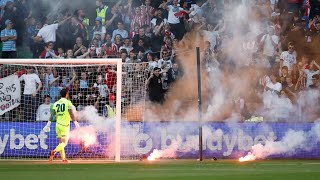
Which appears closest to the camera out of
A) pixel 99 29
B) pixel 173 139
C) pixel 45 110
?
pixel 173 139

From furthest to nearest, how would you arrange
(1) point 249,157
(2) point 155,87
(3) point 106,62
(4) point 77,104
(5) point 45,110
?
(2) point 155,87
(4) point 77,104
(5) point 45,110
(1) point 249,157
(3) point 106,62

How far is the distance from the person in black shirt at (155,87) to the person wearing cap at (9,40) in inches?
171

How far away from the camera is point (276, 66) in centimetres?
1983

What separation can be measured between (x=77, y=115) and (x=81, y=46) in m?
2.37

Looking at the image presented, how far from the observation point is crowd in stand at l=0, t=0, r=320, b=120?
1909 centimetres

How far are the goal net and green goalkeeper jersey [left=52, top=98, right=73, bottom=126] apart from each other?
1.27 m

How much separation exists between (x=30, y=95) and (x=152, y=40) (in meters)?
4.05

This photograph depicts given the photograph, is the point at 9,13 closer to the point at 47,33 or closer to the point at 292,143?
the point at 47,33

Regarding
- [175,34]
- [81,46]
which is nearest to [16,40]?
[81,46]

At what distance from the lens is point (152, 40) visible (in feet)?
66.5

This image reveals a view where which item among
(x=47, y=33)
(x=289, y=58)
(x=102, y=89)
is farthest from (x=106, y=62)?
(x=289, y=58)

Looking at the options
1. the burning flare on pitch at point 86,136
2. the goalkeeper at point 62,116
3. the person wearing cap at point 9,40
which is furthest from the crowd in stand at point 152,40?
the goalkeeper at point 62,116

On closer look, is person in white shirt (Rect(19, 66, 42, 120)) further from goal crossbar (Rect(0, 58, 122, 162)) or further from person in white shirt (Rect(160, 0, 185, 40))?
person in white shirt (Rect(160, 0, 185, 40))

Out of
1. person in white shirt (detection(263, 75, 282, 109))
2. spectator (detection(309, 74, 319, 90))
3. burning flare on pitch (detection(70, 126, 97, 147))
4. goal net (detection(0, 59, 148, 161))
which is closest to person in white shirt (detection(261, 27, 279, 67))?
person in white shirt (detection(263, 75, 282, 109))
